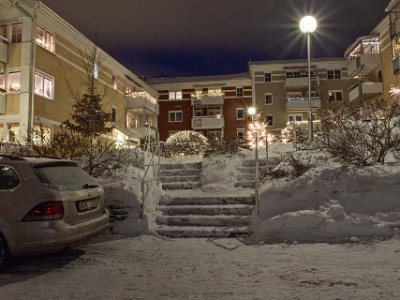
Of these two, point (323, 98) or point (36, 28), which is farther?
point (323, 98)

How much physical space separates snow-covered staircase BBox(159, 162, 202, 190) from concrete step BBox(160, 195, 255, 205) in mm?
1473

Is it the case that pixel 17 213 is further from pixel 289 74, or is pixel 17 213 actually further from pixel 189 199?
pixel 289 74

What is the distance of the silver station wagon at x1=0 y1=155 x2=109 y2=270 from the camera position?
17.8 ft

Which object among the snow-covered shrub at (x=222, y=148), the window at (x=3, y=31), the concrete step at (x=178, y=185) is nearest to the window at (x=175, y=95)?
the window at (x=3, y=31)

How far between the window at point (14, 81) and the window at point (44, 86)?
978mm

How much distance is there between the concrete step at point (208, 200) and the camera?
9.05 m

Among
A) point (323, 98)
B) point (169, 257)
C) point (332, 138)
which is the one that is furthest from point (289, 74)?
point (169, 257)

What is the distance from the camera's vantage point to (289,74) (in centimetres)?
4397

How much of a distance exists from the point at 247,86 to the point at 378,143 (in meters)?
39.0

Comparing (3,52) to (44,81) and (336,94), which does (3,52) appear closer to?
(44,81)

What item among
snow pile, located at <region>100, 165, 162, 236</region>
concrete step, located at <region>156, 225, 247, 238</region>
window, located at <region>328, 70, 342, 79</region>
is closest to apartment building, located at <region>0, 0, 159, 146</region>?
snow pile, located at <region>100, 165, 162, 236</region>

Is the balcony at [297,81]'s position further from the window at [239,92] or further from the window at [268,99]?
the window at [239,92]

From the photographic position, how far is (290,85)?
4256cm

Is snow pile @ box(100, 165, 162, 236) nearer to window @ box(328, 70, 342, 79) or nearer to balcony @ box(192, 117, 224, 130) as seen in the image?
balcony @ box(192, 117, 224, 130)
